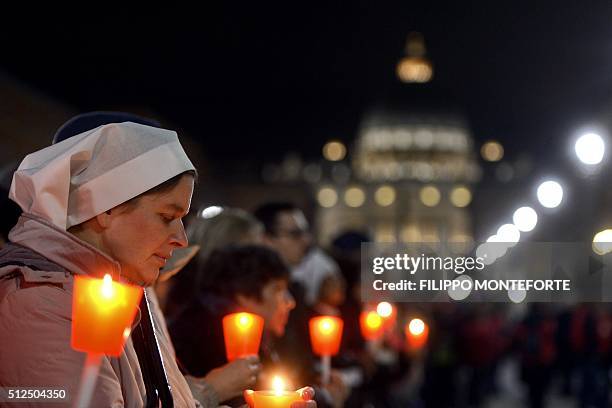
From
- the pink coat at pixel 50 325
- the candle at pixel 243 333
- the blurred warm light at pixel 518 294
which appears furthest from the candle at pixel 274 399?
the blurred warm light at pixel 518 294

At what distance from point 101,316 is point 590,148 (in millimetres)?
7850

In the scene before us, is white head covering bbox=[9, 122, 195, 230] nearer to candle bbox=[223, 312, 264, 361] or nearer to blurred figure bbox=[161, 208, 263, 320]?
candle bbox=[223, 312, 264, 361]

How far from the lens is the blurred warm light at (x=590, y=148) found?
29.5 feet

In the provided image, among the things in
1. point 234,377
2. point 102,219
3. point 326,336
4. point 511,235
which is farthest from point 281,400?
point 511,235

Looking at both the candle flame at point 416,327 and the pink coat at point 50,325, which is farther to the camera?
the candle flame at point 416,327

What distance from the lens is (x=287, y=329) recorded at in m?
5.72

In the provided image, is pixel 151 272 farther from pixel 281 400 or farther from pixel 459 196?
pixel 459 196

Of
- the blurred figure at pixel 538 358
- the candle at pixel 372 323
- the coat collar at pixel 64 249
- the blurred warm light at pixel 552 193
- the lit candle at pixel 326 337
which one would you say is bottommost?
the coat collar at pixel 64 249

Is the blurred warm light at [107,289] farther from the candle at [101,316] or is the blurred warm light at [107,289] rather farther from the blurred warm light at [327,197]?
the blurred warm light at [327,197]

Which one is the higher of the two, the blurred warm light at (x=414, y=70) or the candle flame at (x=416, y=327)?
the blurred warm light at (x=414, y=70)

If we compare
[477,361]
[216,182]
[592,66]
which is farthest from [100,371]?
[216,182]

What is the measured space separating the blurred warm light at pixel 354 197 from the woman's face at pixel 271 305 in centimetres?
11164

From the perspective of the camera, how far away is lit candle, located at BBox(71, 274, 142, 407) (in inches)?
63.6

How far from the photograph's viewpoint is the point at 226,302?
151 inches
